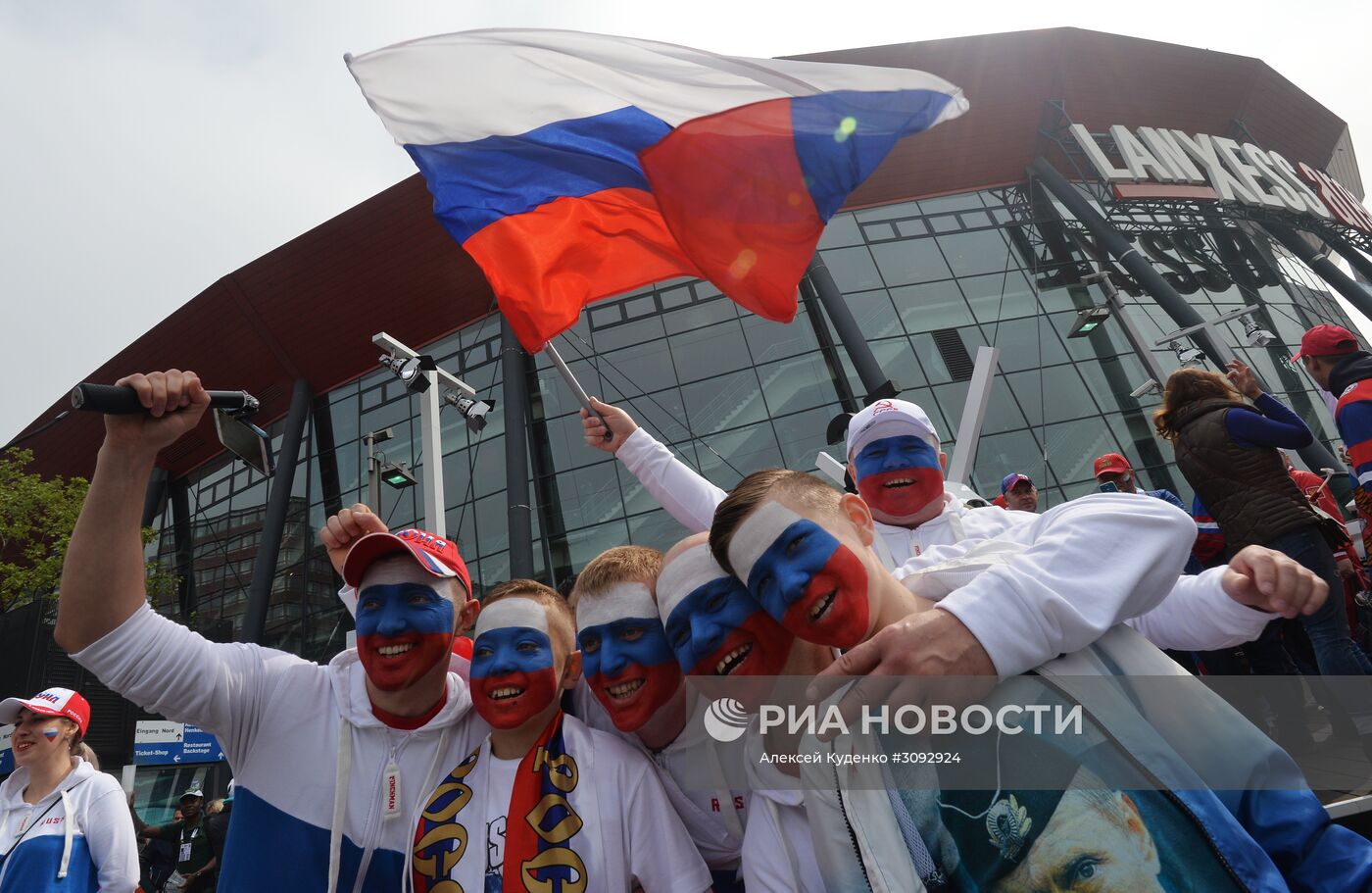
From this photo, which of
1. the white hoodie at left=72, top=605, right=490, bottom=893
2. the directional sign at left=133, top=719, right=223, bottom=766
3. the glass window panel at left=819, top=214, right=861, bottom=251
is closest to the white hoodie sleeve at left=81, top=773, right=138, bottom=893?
the white hoodie at left=72, top=605, right=490, bottom=893

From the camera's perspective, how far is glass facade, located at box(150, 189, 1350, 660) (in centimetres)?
1666

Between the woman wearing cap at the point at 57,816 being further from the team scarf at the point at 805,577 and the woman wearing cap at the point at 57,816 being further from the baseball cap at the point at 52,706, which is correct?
the team scarf at the point at 805,577

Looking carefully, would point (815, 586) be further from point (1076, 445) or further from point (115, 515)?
point (1076, 445)

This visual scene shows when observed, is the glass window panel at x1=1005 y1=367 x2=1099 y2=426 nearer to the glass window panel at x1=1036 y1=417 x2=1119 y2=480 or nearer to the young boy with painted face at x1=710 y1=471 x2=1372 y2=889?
the glass window panel at x1=1036 y1=417 x2=1119 y2=480

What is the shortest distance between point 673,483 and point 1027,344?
1648cm

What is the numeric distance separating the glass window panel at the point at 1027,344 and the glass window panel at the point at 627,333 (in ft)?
22.6

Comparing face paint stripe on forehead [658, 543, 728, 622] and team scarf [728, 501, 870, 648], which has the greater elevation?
face paint stripe on forehead [658, 543, 728, 622]

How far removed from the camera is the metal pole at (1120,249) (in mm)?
16609

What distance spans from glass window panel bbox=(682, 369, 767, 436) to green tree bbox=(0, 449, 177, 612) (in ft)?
46.9

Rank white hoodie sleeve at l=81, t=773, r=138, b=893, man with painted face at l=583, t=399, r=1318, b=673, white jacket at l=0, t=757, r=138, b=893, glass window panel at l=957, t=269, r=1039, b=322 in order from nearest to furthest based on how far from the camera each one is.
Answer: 1. man with painted face at l=583, t=399, r=1318, b=673
2. white jacket at l=0, t=757, r=138, b=893
3. white hoodie sleeve at l=81, t=773, r=138, b=893
4. glass window panel at l=957, t=269, r=1039, b=322

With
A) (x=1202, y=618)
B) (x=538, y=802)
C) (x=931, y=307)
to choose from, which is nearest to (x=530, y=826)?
(x=538, y=802)

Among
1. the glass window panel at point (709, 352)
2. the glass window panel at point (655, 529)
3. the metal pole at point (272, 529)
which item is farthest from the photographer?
the glass window panel at point (709, 352)

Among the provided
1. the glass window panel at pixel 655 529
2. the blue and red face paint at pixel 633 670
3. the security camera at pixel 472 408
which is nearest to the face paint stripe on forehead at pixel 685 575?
the blue and red face paint at pixel 633 670

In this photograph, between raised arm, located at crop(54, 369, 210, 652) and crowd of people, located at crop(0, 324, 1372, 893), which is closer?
crowd of people, located at crop(0, 324, 1372, 893)
